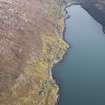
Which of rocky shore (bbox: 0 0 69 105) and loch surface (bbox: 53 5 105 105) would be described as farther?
loch surface (bbox: 53 5 105 105)

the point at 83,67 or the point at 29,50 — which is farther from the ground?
the point at 29,50

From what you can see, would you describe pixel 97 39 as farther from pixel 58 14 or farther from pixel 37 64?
pixel 37 64

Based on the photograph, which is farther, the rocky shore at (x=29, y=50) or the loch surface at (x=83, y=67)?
the loch surface at (x=83, y=67)

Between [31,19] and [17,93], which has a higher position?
[31,19]

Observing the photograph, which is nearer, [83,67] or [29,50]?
[83,67]

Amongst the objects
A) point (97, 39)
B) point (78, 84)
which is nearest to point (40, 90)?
point (78, 84)
